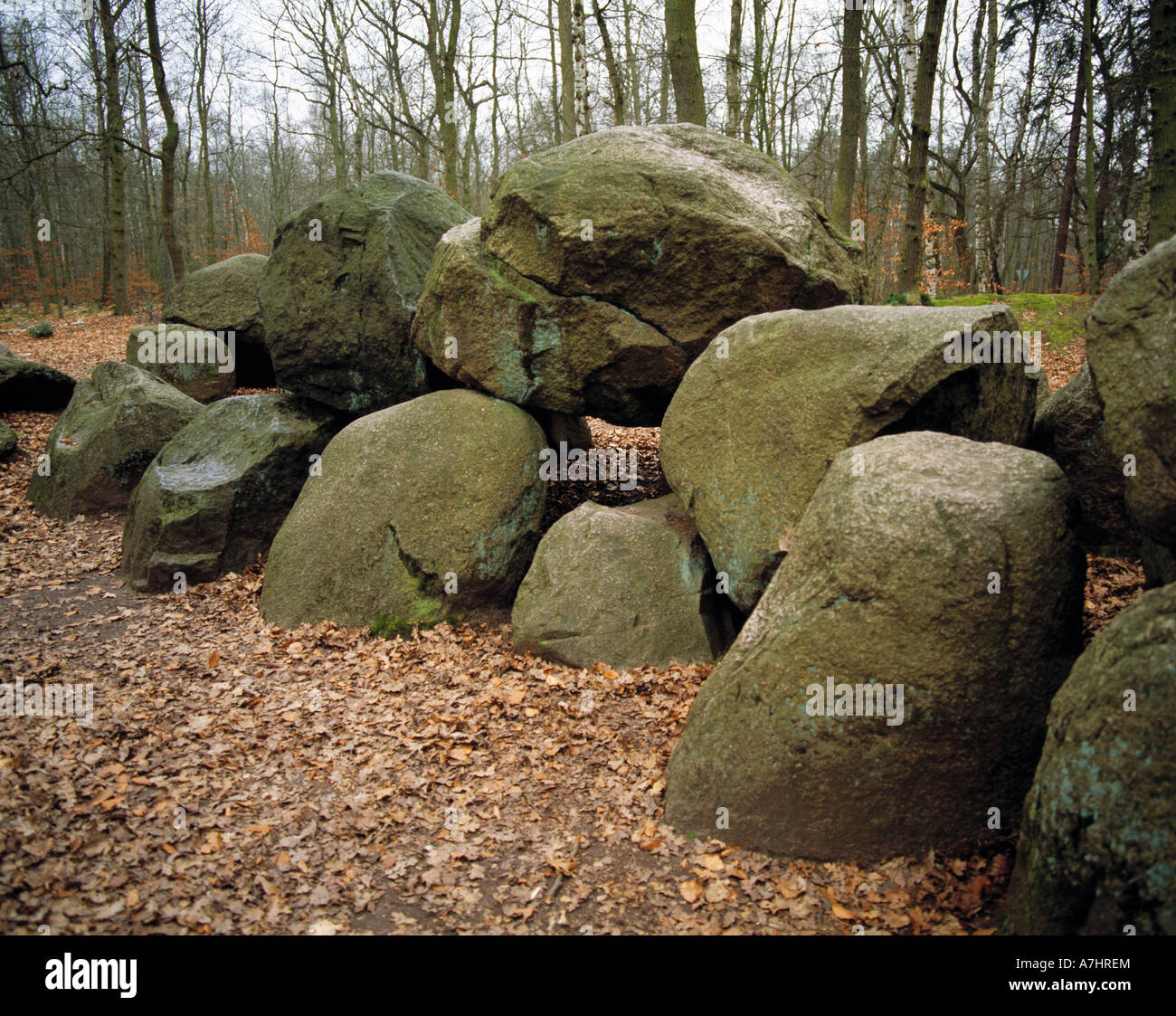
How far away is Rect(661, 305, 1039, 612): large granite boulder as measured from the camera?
4.77 m

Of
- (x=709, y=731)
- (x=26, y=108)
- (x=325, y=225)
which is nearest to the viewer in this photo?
(x=709, y=731)

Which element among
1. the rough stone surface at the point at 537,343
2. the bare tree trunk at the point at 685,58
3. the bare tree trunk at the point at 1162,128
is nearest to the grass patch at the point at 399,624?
the rough stone surface at the point at 537,343

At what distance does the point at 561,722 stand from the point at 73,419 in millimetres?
7465

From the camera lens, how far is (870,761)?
366cm

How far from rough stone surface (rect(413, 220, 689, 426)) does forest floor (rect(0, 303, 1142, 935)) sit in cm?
226

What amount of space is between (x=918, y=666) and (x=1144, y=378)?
161 cm

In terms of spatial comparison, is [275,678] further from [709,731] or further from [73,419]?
[73,419]

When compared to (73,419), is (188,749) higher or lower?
lower

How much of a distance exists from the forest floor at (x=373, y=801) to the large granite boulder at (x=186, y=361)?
5598 millimetres

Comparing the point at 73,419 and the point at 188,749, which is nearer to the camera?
the point at 188,749

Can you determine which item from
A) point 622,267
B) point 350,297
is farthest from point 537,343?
point 350,297
